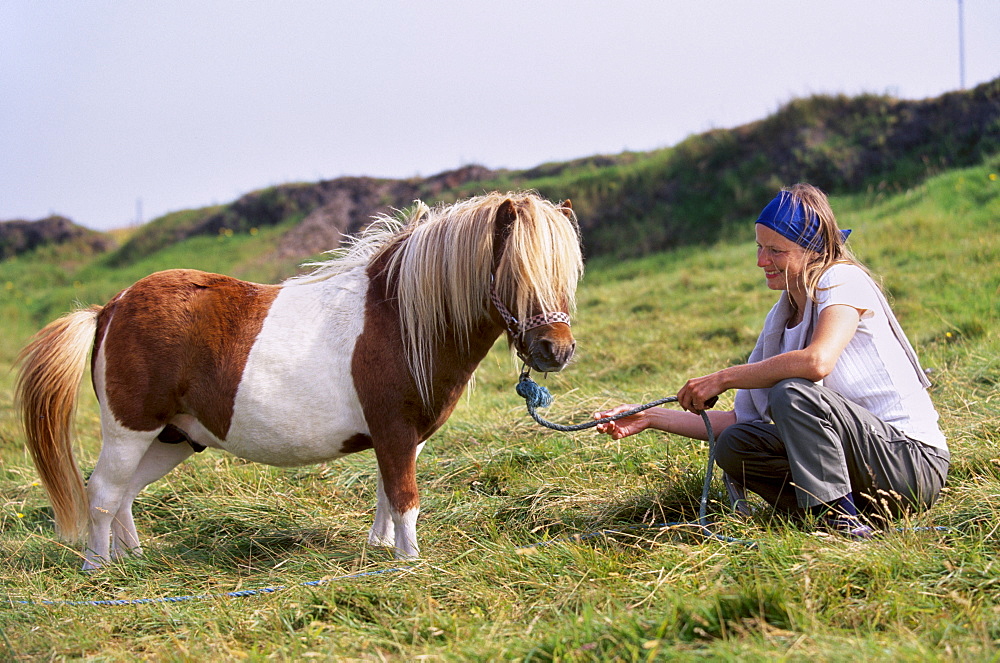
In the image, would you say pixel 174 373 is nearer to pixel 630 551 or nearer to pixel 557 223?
pixel 557 223

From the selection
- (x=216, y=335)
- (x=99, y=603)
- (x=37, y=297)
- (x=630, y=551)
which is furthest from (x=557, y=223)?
(x=37, y=297)

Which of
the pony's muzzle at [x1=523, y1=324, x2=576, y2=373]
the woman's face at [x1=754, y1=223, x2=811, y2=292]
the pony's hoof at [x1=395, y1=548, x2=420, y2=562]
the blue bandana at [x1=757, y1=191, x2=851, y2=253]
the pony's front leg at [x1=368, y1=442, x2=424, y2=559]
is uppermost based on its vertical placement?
the blue bandana at [x1=757, y1=191, x2=851, y2=253]

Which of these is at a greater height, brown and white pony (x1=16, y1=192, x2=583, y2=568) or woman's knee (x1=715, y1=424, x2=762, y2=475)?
brown and white pony (x1=16, y1=192, x2=583, y2=568)

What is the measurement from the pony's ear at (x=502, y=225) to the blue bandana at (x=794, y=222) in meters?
0.95

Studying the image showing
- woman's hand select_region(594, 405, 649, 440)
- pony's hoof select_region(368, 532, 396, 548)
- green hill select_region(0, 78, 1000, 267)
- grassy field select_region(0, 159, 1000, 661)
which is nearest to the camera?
grassy field select_region(0, 159, 1000, 661)

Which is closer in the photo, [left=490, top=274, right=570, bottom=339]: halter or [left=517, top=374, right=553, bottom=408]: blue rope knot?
[left=490, top=274, right=570, bottom=339]: halter

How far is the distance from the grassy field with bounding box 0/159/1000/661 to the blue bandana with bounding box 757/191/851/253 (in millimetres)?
1069

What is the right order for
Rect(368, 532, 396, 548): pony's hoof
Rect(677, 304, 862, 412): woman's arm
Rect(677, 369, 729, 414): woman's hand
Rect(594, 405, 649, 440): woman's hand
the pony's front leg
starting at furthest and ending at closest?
Rect(368, 532, 396, 548): pony's hoof, Rect(594, 405, 649, 440): woman's hand, the pony's front leg, Rect(677, 369, 729, 414): woman's hand, Rect(677, 304, 862, 412): woman's arm

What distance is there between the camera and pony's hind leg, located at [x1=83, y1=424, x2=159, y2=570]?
11.0 ft

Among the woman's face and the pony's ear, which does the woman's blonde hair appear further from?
the pony's ear

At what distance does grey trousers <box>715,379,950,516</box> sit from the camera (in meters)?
2.69

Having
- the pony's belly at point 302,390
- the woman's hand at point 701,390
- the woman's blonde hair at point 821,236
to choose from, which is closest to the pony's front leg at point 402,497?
the pony's belly at point 302,390

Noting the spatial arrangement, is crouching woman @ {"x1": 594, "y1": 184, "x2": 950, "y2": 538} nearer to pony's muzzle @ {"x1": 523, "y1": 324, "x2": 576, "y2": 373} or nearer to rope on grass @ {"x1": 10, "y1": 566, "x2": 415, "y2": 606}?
pony's muzzle @ {"x1": 523, "y1": 324, "x2": 576, "y2": 373}

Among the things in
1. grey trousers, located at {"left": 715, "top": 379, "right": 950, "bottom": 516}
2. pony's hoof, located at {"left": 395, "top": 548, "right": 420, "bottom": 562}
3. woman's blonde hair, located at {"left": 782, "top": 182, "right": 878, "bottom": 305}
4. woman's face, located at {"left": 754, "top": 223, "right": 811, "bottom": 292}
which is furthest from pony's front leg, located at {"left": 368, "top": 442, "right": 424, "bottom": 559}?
woman's blonde hair, located at {"left": 782, "top": 182, "right": 878, "bottom": 305}
